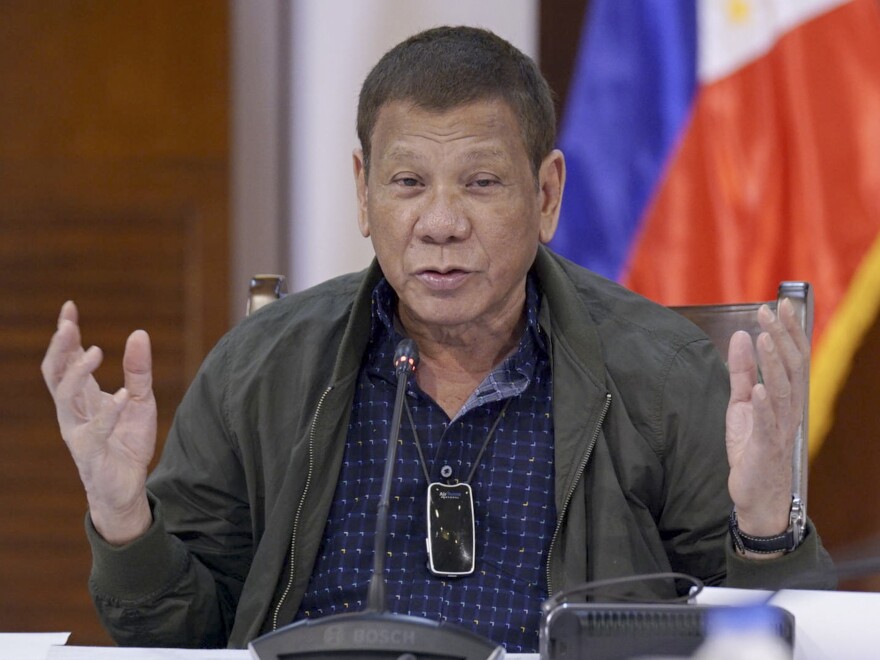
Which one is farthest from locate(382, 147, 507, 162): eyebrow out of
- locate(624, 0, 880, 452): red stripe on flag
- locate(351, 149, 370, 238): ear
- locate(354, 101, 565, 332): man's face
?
locate(624, 0, 880, 452): red stripe on flag

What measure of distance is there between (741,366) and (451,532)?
48cm

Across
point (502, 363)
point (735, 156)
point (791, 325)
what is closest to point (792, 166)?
point (735, 156)

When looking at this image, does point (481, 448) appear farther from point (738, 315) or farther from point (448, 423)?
point (738, 315)

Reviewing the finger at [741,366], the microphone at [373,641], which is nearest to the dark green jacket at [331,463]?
the finger at [741,366]

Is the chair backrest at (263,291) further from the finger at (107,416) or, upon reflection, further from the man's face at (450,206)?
the finger at (107,416)

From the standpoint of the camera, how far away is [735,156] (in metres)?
2.58

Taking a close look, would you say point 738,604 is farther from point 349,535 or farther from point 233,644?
point 233,644

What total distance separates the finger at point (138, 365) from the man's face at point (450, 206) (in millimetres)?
424

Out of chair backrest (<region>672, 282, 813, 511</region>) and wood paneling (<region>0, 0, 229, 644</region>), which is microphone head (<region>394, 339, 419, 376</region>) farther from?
wood paneling (<region>0, 0, 229, 644</region>)

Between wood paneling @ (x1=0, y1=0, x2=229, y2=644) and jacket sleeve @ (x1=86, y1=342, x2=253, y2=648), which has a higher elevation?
wood paneling @ (x1=0, y1=0, x2=229, y2=644)

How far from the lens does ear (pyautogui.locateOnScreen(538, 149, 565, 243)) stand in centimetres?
180

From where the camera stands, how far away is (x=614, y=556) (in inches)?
62.1

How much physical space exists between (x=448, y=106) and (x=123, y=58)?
1.85 meters

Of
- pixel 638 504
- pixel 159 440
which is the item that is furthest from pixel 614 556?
pixel 159 440
